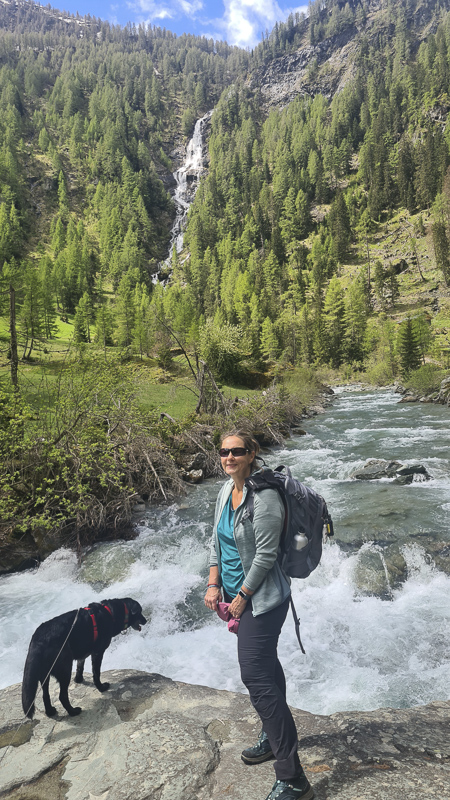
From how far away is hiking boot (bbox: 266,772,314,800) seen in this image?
2598mm

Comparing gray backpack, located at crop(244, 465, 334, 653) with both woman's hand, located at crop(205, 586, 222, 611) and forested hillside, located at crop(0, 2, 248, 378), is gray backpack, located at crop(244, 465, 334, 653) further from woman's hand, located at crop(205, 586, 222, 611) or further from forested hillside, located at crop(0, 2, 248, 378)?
forested hillside, located at crop(0, 2, 248, 378)

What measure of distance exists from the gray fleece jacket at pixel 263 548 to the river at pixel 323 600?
3.41 metres

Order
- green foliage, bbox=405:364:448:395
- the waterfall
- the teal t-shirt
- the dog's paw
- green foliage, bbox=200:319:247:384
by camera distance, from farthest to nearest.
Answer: the waterfall, green foliage, bbox=200:319:247:384, green foliage, bbox=405:364:448:395, the dog's paw, the teal t-shirt

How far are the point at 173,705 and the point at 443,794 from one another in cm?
261

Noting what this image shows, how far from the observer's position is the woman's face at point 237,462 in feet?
10.2

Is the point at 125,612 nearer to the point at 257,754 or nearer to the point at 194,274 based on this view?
the point at 257,754

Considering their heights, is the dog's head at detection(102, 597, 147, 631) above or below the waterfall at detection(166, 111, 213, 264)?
below

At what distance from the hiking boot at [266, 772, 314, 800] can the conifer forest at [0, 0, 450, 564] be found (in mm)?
7068

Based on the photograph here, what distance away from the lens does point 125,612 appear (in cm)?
476

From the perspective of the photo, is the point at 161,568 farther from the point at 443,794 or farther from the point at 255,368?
the point at 255,368

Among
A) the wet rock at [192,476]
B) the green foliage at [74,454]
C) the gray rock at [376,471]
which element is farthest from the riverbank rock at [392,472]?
the green foliage at [74,454]

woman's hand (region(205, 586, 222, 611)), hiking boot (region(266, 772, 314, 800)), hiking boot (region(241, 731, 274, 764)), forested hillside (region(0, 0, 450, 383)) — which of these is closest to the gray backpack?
woman's hand (region(205, 586, 222, 611))

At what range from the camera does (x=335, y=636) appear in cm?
647

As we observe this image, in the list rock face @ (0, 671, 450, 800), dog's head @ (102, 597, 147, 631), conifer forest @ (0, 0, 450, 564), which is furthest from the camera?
conifer forest @ (0, 0, 450, 564)
